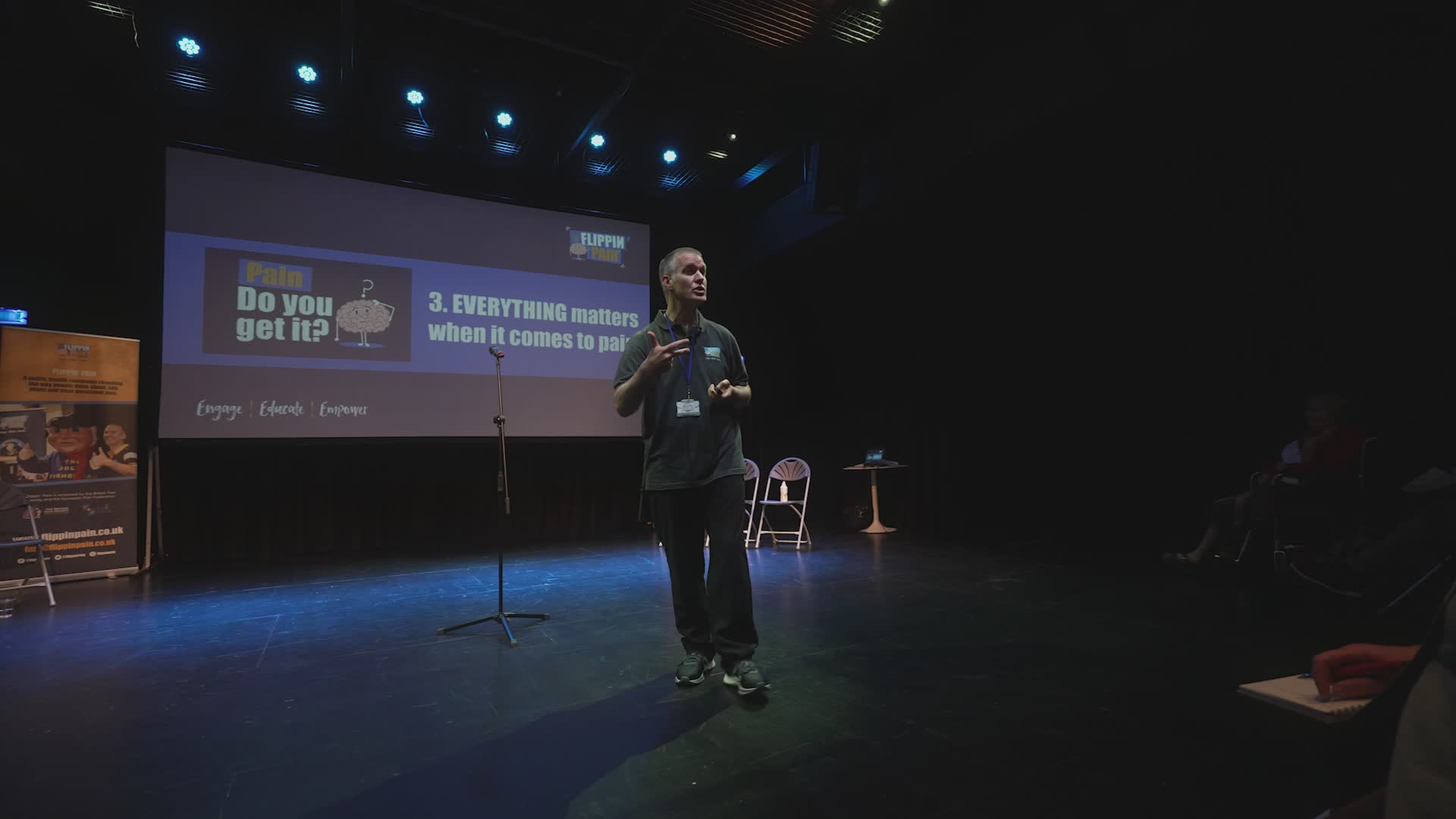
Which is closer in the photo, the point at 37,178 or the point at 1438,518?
the point at 1438,518

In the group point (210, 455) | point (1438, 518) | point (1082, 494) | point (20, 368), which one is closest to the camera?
point (1438, 518)

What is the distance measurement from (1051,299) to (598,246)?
Answer: 4.11m

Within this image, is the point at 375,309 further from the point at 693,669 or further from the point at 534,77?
the point at 693,669

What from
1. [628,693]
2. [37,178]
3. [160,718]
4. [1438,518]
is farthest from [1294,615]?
[37,178]

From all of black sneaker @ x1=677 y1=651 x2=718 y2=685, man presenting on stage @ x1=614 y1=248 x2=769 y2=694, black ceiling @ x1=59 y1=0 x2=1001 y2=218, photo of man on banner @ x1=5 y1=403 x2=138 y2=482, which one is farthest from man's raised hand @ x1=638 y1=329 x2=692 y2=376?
photo of man on banner @ x1=5 y1=403 x2=138 y2=482

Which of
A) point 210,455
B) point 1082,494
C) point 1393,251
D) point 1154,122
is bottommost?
point 1082,494

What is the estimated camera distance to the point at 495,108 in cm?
524

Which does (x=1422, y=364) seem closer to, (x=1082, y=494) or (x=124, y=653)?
(x=1082, y=494)

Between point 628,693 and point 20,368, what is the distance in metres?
4.78

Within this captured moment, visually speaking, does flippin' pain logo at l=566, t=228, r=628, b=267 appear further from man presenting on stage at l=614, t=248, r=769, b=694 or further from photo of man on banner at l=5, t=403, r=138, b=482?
man presenting on stage at l=614, t=248, r=769, b=694

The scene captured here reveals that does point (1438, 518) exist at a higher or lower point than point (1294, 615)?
higher

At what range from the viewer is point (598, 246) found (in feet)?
19.9

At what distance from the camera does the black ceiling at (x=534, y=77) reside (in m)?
4.07

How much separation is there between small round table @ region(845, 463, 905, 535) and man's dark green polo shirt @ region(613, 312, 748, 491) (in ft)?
14.3
